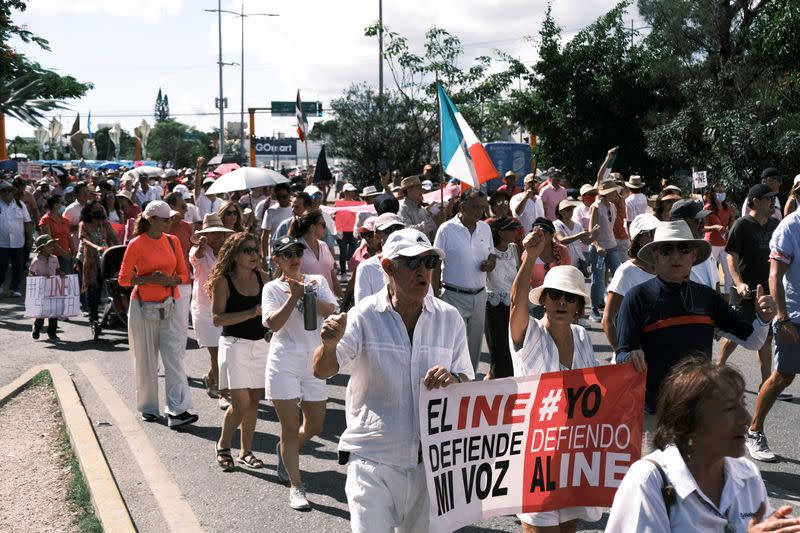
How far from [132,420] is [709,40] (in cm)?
2288

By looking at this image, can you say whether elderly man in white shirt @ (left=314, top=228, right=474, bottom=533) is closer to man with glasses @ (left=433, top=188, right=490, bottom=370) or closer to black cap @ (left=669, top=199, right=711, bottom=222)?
black cap @ (left=669, top=199, right=711, bottom=222)

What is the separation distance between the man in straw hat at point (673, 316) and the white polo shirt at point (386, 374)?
4.49ft

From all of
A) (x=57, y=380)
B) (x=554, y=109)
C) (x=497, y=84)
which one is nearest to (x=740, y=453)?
(x=57, y=380)

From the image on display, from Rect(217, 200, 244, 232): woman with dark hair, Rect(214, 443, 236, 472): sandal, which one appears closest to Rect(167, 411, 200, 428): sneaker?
Rect(214, 443, 236, 472): sandal

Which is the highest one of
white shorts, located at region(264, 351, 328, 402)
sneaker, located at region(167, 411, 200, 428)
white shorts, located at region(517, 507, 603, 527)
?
white shorts, located at region(264, 351, 328, 402)

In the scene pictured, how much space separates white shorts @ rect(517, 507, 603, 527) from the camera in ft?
16.2

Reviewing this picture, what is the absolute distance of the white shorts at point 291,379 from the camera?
22.7 feet

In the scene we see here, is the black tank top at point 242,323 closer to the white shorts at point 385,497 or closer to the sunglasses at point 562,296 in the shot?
the sunglasses at point 562,296

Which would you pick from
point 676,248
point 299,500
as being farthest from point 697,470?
point 299,500

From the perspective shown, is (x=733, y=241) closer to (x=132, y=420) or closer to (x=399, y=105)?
(x=132, y=420)

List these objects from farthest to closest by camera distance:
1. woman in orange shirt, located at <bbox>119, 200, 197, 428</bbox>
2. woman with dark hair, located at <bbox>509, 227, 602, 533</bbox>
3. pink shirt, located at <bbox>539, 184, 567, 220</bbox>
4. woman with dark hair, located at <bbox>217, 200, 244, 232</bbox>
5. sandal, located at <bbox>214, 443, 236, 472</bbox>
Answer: pink shirt, located at <bbox>539, 184, 567, 220</bbox>
woman with dark hair, located at <bbox>217, 200, 244, 232</bbox>
woman in orange shirt, located at <bbox>119, 200, 197, 428</bbox>
sandal, located at <bbox>214, 443, 236, 472</bbox>
woman with dark hair, located at <bbox>509, 227, 602, 533</bbox>

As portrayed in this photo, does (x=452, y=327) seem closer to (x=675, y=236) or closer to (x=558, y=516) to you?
(x=558, y=516)

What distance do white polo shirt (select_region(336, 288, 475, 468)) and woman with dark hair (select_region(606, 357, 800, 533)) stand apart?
59.3 inches

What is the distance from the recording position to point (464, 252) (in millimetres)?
9484
